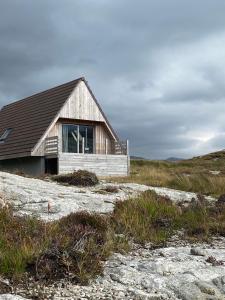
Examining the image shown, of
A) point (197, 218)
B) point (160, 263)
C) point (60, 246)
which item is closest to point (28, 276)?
point (60, 246)

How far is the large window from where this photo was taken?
32594 mm

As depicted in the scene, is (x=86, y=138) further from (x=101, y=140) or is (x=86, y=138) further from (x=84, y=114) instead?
(x=84, y=114)

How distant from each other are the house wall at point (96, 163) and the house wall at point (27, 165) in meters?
1.87

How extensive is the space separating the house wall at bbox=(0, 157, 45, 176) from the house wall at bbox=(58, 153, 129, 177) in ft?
6.12

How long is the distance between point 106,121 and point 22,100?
965 cm

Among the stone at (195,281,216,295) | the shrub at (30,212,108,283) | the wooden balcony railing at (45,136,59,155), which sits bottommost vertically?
the stone at (195,281,216,295)

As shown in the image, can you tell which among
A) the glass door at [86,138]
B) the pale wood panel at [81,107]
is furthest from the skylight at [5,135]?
the pale wood panel at [81,107]

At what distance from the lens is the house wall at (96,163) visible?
29.4 metres

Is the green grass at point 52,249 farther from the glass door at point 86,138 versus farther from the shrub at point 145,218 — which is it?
the glass door at point 86,138

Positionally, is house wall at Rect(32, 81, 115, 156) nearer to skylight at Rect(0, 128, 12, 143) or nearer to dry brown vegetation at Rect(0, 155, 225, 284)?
skylight at Rect(0, 128, 12, 143)

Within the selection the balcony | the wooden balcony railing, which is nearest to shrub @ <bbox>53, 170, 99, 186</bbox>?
the wooden balcony railing

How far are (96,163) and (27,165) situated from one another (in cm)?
475

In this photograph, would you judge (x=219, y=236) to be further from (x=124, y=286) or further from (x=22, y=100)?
(x=22, y=100)

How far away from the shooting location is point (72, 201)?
42.1 ft
